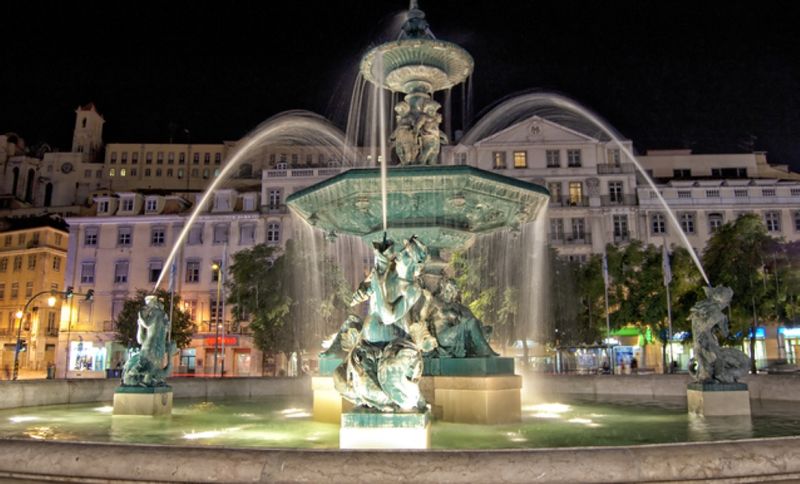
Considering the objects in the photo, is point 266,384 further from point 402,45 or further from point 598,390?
point 402,45

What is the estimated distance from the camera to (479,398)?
9984mm

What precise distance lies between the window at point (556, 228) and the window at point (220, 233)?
24.8 m

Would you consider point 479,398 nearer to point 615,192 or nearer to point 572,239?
point 572,239

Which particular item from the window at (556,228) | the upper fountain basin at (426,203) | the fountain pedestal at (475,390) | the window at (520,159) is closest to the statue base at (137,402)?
the upper fountain basin at (426,203)

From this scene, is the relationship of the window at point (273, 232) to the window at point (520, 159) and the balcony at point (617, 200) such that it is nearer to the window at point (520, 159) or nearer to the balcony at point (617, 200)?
the window at point (520, 159)

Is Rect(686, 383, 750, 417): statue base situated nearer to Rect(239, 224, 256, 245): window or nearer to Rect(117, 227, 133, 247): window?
Rect(239, 224, 256, 245): window

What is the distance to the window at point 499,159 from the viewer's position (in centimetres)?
4912

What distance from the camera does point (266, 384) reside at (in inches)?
731

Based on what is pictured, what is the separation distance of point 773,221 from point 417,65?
4346cm

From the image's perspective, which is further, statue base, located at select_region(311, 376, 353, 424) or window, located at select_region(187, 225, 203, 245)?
window, located at select_region(187, 225, 203, 245)

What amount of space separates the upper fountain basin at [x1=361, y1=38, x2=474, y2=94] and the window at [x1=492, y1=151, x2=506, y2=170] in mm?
36144

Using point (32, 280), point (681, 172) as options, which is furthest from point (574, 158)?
point (32, 280)

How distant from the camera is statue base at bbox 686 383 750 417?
1071cm

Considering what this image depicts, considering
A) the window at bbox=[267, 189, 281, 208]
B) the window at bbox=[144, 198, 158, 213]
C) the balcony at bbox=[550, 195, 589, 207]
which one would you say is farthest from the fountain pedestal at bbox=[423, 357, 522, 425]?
the window at bbox=[144, 198, 158, 213]
